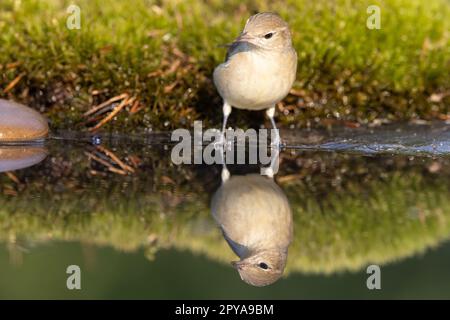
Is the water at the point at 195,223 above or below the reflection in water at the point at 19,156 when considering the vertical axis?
below

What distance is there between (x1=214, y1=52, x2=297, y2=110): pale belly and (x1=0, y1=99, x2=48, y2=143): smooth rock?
1584mm

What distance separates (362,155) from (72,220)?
8.85 ft

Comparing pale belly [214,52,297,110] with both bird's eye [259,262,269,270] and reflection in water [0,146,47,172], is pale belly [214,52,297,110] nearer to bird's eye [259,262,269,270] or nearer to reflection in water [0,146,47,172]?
reflection in water [0,146,47,172]

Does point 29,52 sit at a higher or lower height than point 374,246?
higher

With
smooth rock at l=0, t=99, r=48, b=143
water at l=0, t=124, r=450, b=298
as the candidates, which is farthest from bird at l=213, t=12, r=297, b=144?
smooth rock at l=0, t=99, r=48, b=143

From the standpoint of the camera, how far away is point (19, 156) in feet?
20.3

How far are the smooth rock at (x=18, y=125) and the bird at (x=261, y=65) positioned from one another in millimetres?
1521

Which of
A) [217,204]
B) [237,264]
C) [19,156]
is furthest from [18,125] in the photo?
[237,264]

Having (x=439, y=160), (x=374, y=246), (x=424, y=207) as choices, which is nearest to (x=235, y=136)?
(x=439, y=160)

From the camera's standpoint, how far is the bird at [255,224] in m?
3.94

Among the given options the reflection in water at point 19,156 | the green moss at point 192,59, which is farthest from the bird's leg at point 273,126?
the reflection in water at point 19,156

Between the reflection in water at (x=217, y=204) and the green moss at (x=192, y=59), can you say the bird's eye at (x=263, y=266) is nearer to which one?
the reflection in water at (x=217, y=204)

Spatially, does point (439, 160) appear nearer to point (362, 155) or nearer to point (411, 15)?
point (362, 155)

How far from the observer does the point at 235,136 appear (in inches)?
289
